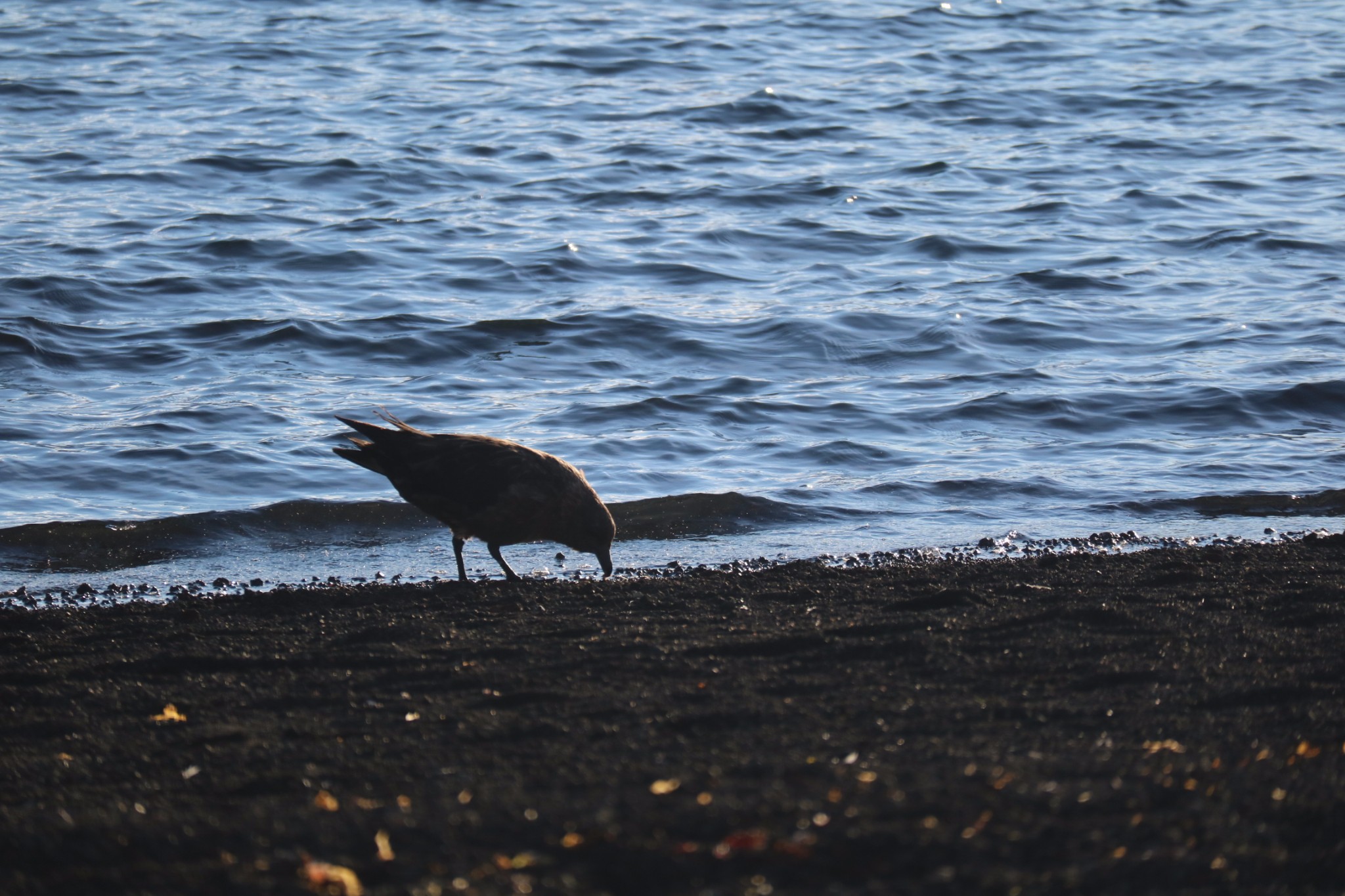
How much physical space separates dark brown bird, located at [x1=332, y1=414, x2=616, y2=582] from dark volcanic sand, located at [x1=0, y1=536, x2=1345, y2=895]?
680 mm

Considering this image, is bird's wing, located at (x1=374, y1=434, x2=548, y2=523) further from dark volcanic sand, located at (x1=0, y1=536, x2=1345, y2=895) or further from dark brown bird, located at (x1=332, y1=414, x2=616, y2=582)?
dark volcanic sand, located at (x1=0, y1=536, x2=1345, y2=895)

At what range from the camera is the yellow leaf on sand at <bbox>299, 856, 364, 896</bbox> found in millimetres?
2816

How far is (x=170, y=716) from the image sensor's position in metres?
4.35

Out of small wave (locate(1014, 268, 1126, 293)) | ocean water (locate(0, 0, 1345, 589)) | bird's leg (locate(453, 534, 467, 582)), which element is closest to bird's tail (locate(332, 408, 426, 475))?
bird's leg (locate(453, 534, 467, 582))

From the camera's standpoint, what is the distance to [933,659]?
4688 millimetres

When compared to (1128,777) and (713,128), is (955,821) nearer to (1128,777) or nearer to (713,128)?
(1128,777)

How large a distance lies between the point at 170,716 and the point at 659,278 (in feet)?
32.7

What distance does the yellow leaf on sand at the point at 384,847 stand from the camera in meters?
2.98

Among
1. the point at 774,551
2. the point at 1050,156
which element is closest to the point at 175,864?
the point at 774,551

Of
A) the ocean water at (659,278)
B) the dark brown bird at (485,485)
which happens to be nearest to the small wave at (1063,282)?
the ocean water at (659,278)

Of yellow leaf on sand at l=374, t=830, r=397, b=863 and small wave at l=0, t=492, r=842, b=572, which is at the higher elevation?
yellow leaf on sand at l=374, t=830, r=397, b=863

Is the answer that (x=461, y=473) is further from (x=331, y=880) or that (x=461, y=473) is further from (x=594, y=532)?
(x=331, y=880)

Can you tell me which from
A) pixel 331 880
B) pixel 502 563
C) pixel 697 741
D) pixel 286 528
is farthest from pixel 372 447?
pixel 331 880

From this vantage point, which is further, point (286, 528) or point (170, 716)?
point (286, 528)
